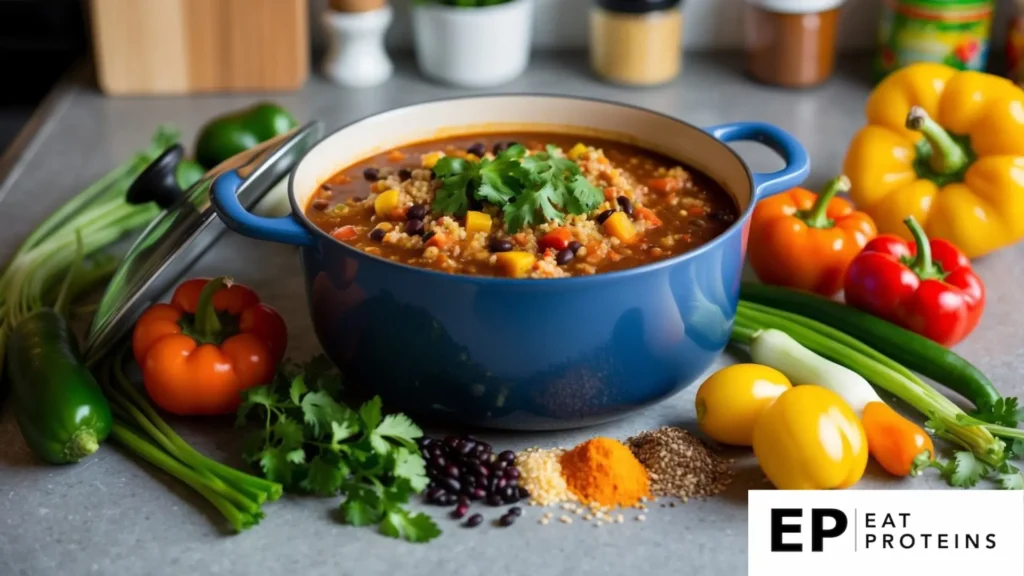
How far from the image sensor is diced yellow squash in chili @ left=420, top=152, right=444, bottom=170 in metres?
2.22

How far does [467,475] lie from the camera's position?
6.09 ft

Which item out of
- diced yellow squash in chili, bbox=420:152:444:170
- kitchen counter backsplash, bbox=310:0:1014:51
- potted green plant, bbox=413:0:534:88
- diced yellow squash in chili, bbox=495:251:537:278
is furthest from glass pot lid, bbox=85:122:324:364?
kitchen counter backsplash, bbox=310:0:1014:51

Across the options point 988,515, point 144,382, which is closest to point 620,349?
Result: point 988,515

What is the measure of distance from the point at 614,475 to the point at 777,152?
2.37 feet

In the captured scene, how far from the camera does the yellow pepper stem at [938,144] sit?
2482 millimetres

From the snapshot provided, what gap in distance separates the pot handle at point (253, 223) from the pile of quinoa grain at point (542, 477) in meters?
0.47

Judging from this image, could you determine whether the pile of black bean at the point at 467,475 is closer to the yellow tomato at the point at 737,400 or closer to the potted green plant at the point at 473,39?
the yellow tomato at the point at 737,400

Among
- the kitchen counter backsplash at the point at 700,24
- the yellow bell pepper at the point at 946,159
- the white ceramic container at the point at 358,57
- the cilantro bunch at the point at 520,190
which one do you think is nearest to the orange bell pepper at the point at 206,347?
the cilantro bunch at the point at 520,190

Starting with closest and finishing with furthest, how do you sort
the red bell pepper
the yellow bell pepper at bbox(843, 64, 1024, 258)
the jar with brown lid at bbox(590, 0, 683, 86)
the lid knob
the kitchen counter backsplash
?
the red bell pepper, the lid knob, the yellow bell pepper at bbox(843, 64, 1024, 258), the jar with brown lid at bbox(590, 0, 683, 86), the kitchen counter backsplash

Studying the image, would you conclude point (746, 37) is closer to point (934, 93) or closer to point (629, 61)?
point (629, 61)

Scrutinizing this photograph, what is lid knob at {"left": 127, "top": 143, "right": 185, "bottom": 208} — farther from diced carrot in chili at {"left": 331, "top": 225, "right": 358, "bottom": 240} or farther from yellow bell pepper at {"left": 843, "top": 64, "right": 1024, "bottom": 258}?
yellow bell pepper at {"left": 843, "top": 64, "right": 1024, "bottom": 258}

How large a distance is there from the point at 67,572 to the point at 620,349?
0.84 metres

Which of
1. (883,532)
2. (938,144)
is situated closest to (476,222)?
(883,532)

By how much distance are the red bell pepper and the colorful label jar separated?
3.58 feet
